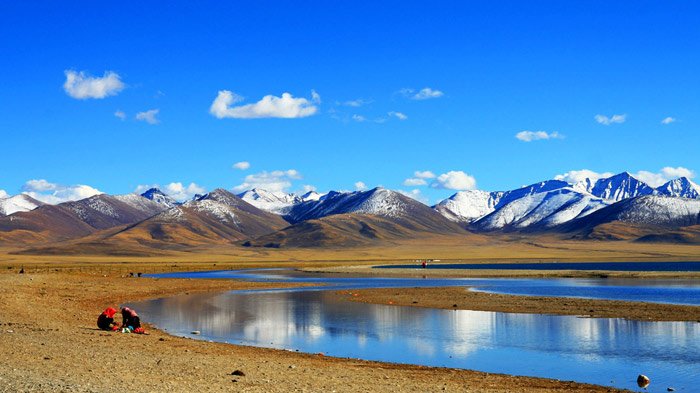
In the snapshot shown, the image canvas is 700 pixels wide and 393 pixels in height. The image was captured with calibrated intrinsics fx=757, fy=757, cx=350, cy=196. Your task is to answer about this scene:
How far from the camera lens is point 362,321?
48250 mm

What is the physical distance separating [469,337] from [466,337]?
157 millimetres

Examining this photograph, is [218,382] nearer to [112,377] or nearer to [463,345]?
[112,377]

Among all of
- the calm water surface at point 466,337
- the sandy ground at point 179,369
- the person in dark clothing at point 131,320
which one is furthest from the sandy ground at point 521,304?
the person in dark clothing at point 131,320

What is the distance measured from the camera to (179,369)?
26125 mm

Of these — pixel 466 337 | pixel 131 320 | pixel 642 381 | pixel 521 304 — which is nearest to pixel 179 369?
pixel 131 320

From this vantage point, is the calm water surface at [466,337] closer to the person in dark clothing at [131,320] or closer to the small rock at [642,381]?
the small rock at [642,381]

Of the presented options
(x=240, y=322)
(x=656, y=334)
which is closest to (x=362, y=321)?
(x=240, y=322)

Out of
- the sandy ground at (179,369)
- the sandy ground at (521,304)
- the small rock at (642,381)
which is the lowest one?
the small rock at (642,381)

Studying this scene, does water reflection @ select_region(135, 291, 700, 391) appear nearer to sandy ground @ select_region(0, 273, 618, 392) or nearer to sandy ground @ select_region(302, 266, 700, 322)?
sandy ground @ select_region(0, 273, 618, 392)

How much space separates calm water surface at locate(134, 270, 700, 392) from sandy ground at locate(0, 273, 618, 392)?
2.90 metres

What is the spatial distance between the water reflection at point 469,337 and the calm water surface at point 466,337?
5 cm

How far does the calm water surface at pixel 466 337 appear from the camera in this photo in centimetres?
3062

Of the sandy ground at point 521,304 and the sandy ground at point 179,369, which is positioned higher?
the sandy ground at point 179,369

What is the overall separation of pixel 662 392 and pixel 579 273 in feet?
304
